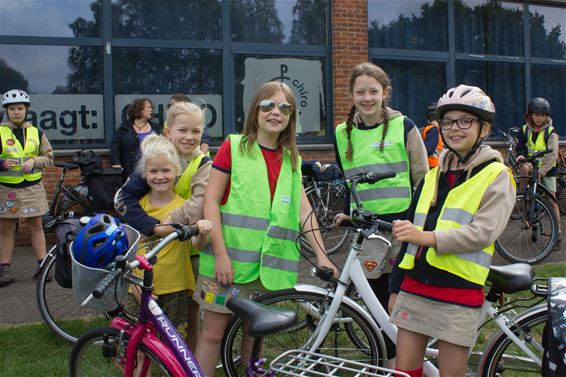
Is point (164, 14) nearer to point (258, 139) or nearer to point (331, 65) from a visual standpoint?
point (331, 65)

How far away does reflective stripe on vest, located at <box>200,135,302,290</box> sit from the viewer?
3082 mm

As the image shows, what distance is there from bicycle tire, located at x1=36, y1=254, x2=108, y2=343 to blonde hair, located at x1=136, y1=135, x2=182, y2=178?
1.50m

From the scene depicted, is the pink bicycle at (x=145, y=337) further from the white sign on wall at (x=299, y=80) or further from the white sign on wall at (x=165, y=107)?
the white sign on wall at (x=299, y=80)

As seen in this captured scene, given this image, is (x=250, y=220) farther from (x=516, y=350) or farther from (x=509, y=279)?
(x=516, y=350)

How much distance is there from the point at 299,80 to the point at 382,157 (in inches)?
239

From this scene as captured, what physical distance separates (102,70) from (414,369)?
6972 millimetres

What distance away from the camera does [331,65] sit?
30.9 feet

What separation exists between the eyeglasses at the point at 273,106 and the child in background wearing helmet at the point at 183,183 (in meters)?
0.50

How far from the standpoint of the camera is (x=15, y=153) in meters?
6.11

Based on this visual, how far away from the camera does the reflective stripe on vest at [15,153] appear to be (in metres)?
6.09

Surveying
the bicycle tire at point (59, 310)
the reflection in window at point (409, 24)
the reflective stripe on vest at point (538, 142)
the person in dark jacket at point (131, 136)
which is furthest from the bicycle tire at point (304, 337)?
the reflection in window at point (409, 24)

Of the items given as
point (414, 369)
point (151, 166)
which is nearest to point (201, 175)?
point (151, 166)

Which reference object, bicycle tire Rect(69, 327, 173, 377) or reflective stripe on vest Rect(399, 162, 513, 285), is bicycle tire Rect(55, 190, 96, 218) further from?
reflective stripe on vest Rect(399, 162, 513, 285)

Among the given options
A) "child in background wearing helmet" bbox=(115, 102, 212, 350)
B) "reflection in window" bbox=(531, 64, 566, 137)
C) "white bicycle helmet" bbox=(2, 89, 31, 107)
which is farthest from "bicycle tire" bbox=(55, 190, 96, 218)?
"reflection in window" bbox=(531, 64, 566, 137)
